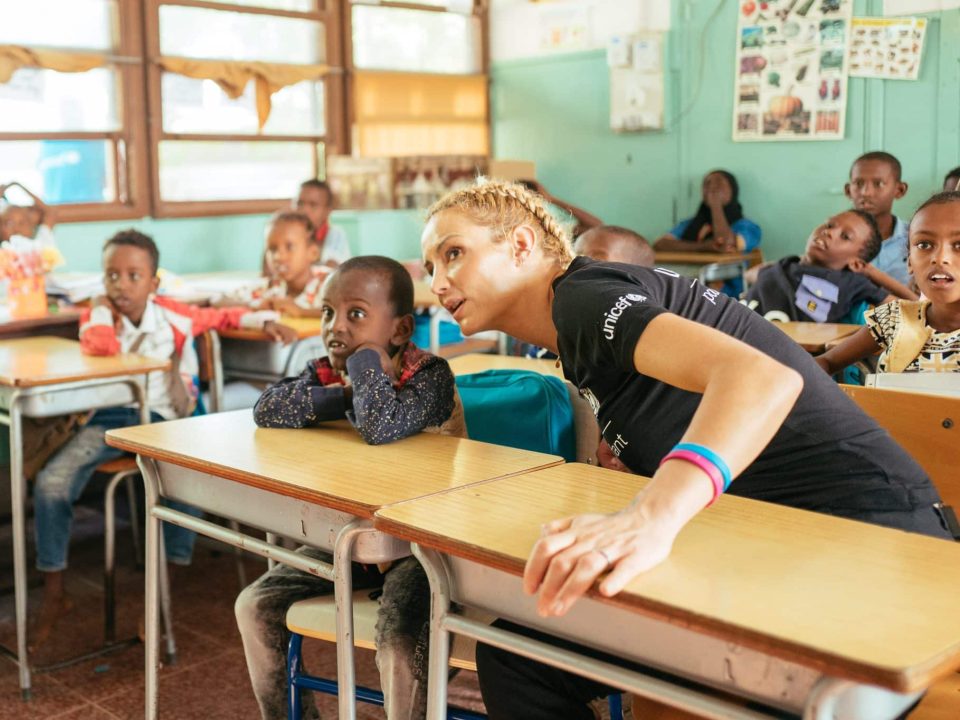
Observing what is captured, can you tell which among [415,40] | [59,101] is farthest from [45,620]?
[415,40]

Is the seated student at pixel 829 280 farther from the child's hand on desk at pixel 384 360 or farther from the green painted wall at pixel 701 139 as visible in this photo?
the green painted wall at pixel 701 139

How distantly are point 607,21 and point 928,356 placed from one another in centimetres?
510

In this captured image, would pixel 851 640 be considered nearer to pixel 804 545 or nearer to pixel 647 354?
pixel 804 545

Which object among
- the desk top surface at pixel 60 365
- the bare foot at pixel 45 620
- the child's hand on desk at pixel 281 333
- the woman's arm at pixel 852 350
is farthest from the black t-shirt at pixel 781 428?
the child's hand on desk at pixel 281 333

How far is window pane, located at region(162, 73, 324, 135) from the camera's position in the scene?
247 inches

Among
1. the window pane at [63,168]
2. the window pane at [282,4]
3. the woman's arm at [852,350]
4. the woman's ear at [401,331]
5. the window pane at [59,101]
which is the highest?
the window pane at [282,4]

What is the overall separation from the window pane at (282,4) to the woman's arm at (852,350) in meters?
4.99

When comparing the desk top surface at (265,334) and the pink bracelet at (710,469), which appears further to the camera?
the desk top surface at (265,334)

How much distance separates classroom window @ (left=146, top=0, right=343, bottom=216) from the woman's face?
4.86 metres

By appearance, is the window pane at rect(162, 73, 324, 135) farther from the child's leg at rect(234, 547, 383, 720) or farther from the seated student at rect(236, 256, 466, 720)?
the child's leg at rect(234, 547, 383, 720)

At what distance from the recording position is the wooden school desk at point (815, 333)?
9.50 ft

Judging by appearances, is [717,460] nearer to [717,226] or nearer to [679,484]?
[679,484]

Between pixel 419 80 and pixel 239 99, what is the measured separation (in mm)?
1427

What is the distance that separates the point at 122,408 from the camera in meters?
3.05
